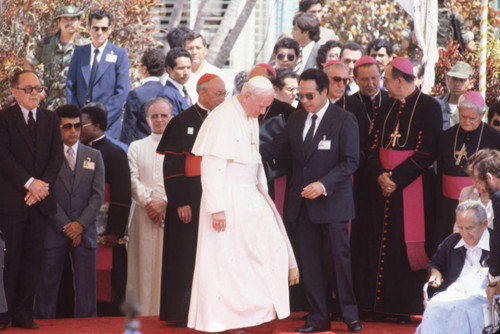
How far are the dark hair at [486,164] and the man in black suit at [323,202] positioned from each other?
1043 millimetres

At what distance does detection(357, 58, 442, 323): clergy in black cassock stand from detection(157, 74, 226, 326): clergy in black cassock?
147 cm

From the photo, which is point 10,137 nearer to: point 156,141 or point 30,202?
point 30,202

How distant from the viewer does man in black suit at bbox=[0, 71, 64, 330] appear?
25.7 feet

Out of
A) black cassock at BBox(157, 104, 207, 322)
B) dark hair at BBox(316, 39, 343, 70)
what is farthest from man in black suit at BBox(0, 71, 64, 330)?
dark hair at BBox(316, 39, 343, 70)

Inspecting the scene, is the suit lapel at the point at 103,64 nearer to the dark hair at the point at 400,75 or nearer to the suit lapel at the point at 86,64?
the suit lapel at the point at 86,64

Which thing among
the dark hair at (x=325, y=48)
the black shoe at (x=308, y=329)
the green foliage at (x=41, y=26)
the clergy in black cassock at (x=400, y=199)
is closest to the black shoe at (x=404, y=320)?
the clergy in black cassock at (x=400, y=199)

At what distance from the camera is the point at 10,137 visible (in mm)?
7910

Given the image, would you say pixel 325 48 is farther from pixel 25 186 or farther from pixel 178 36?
pixel 25 186

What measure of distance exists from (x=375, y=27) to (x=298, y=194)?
7887 mm

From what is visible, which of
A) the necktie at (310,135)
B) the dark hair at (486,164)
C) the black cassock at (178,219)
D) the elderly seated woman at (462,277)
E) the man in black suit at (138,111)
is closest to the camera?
the elderly seated woman at (462,277)

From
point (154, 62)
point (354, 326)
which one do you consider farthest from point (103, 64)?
point (354, 326)

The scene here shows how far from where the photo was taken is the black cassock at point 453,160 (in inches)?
326

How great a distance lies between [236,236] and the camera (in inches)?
296

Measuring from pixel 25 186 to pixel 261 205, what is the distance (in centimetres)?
180
